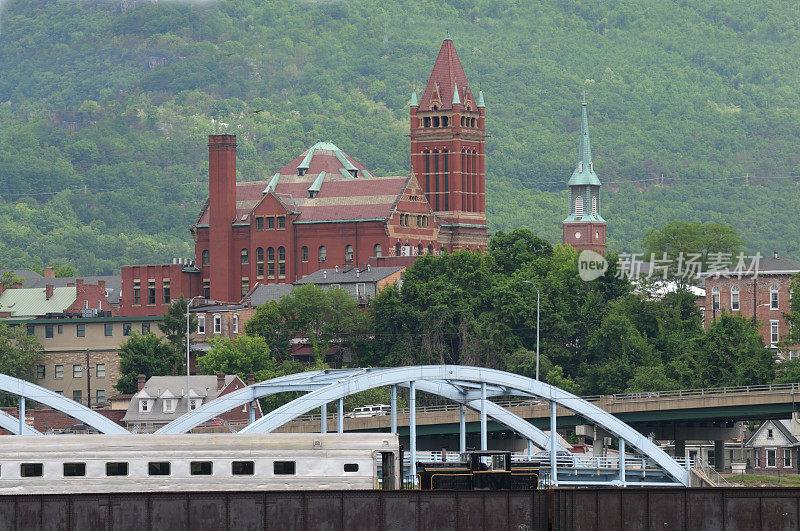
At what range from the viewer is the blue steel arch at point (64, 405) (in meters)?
85.8

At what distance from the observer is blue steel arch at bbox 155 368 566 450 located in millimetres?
88500

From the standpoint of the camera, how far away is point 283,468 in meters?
61.7

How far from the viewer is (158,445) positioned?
61.8 m

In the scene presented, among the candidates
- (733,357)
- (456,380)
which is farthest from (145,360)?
(456,380)

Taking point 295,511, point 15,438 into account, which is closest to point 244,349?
point 15,438

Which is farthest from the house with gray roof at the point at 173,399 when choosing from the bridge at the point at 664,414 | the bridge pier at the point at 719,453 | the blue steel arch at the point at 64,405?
the blue steel arch at the point at 64,405

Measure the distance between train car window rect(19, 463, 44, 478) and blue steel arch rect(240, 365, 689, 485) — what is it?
20.3 meters

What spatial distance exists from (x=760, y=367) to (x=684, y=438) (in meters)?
14.9

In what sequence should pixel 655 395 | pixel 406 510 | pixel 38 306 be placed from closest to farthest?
pixel 406 510
pixel 655 395
pixel 38 306

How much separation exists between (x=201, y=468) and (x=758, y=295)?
401 feet

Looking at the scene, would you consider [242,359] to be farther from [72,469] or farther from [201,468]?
[201,468]

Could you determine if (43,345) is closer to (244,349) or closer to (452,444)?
(244,349)

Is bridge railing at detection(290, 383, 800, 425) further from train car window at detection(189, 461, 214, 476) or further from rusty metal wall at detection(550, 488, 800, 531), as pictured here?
rusty metal wall at detection(550, 488, 800, 531)

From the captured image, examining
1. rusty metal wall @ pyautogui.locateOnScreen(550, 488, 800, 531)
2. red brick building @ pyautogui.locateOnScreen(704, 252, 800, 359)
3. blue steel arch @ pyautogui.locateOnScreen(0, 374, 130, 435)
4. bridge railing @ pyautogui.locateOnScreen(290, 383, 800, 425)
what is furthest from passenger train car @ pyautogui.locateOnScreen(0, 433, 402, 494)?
red brick building @ pyautogui.locateOnScreen(704, 252, 800, 359)
